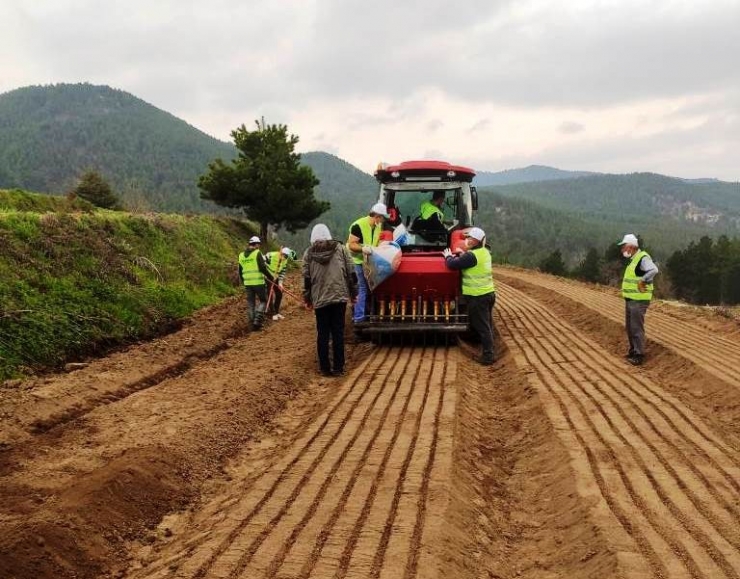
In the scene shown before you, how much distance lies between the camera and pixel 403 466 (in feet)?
16.0

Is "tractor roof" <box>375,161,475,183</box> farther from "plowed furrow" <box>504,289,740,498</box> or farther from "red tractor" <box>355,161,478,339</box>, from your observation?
"plowed furrow" <box>504,289,740,498</box>

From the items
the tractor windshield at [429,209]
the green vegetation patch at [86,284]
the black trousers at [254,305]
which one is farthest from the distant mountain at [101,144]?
the tractor windshield at [429,209]

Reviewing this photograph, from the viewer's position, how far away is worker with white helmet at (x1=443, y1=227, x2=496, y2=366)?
8891 millimetres

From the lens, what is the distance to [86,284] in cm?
1025

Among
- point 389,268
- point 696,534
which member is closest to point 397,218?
point 389,268

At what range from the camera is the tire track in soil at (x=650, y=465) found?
3.66 m

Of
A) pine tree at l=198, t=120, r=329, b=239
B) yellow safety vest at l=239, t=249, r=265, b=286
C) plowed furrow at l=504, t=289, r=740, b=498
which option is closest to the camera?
plowed furrow at l=504, t=289, r=740, b=498

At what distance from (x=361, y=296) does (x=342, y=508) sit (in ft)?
18.0

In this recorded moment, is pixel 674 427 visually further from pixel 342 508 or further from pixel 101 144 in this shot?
pixel 101 144

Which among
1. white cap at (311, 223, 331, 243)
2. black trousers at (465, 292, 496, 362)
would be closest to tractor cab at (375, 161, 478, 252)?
black trousers at (465, 292, 496, 362)

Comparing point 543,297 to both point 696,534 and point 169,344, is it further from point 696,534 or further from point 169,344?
point 696,534

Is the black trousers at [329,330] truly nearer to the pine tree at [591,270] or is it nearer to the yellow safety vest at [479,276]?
the yellow safety vest at [479,276]

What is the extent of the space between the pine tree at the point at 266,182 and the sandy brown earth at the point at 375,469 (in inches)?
651

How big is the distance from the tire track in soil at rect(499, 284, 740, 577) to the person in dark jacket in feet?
8.57
